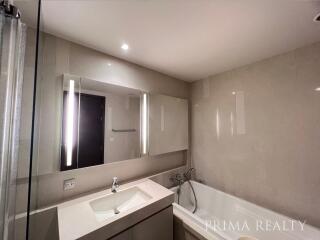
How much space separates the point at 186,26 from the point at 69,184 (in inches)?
67.5

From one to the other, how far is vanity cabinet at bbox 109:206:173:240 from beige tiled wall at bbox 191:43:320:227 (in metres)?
1.07

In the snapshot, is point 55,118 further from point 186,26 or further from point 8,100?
point 186,26

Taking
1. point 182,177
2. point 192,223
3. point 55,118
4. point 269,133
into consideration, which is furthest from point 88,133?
point 269,133

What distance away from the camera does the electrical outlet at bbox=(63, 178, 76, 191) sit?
1.27 metres

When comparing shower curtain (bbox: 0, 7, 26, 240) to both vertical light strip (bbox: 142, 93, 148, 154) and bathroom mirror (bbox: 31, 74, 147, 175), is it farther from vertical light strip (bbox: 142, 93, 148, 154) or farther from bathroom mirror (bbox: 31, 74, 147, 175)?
vertical light strip (bbox: 142, 93, 148, 154)

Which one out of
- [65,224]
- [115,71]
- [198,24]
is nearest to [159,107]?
[115,71]

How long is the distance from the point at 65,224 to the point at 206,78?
236cm

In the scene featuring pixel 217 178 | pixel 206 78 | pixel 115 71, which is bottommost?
pixel 217 178

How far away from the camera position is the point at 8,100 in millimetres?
587

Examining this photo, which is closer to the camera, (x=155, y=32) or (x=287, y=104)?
(x=155, y=32)

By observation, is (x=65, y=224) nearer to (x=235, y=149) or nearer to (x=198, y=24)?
(x=198, y=24)

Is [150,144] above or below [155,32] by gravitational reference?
below

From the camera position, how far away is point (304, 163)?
1363mm

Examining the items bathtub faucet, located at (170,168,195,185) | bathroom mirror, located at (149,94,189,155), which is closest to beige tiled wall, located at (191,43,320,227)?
bathtub faucet, located at (170,168,195,185)
